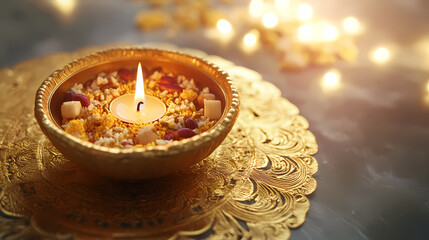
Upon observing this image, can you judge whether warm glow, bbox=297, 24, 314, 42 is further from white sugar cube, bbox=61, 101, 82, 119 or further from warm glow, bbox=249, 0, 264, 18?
white sugar cube, bbox=61, 101, 82, 119

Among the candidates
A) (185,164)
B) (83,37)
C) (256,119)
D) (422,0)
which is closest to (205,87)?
(256,119)

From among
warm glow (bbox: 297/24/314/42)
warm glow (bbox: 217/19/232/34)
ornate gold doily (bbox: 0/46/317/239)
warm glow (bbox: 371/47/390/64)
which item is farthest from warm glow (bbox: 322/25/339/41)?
ornate gold doily (bbox: 0/46/317/239)

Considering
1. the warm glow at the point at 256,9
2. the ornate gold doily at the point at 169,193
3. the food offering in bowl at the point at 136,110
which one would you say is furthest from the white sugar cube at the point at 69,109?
the warm glow at the point at 256,9

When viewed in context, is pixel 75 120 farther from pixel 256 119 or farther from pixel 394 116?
pixel 394 116

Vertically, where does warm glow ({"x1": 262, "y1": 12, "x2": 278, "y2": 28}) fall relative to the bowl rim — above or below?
above

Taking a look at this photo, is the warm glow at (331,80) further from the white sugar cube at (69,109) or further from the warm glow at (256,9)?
the white sugar cube at (69,109)

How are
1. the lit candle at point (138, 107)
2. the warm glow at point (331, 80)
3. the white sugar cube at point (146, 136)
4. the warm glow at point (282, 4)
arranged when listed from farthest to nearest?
the warm glow at point (282, 4)
the warm glow at point (331, 80)
the lit candle at point (138, 107)
the white sugar cube at point (146, 136)
